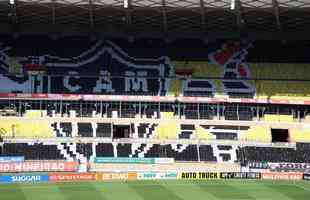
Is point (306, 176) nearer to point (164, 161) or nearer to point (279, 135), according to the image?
point (279, 135)

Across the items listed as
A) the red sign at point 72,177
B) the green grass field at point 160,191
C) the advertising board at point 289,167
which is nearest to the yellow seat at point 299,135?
the advertising board at point 289,167

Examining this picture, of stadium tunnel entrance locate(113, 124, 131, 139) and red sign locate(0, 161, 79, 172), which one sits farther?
stadium tunnel entrance locate(113, 124, 131, 139)

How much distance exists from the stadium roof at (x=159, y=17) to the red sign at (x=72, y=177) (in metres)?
13.4

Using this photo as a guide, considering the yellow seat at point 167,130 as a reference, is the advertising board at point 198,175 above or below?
below

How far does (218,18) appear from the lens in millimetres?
52812

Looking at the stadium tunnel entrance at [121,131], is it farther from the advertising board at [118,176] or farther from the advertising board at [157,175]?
the advertising board at [118,176]

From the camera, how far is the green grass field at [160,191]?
38.4 meters

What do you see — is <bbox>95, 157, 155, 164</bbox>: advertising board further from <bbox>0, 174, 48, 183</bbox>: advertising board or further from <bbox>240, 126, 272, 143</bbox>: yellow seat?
<bbox>240, 126, 272, 143</bbox>: yellow seat

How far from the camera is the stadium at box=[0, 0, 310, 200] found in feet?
162

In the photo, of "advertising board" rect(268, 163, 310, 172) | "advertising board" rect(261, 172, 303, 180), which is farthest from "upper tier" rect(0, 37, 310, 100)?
"advertising board" rect(261, 172, 303, 180)

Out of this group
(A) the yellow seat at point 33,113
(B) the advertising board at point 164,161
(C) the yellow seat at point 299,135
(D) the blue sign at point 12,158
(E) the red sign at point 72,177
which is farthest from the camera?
(C) the yellow seat at point 299,135

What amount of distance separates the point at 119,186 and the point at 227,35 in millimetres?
20474

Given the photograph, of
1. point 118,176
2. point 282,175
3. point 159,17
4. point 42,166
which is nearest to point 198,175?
point 118,176

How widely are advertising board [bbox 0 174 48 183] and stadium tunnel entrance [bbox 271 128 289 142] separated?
2275cm
